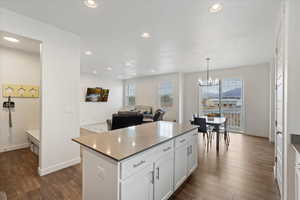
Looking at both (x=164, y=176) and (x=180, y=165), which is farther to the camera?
(x=180, y=165)

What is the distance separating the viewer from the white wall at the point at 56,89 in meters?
2.36

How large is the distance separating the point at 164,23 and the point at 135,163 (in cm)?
243

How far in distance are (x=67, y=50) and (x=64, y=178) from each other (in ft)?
8.21

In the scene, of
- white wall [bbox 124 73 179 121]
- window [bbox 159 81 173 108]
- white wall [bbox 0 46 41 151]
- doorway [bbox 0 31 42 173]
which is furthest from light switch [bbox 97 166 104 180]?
window [bbox 159 81 173 108]

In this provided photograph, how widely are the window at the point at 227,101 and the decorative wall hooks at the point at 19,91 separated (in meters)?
6.72

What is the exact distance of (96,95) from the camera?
782 centimetres

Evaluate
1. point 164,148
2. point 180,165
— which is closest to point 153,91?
point 180,165

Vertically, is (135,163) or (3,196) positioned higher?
(135,163)

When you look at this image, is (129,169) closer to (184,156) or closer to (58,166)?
(184,156)

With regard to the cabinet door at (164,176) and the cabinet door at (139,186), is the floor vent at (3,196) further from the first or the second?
the cabinet door at (164,176)

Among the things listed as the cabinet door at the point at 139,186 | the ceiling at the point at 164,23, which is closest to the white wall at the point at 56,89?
the ceiling at the point at 164,23

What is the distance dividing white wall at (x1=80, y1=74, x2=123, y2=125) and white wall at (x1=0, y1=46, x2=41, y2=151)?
347cm

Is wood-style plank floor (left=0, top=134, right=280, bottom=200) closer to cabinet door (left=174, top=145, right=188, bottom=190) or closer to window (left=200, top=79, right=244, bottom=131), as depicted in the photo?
cabinet door (left=174, top=145, right=188, bottom=190)

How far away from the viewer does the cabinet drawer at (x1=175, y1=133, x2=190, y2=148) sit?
1927mm
